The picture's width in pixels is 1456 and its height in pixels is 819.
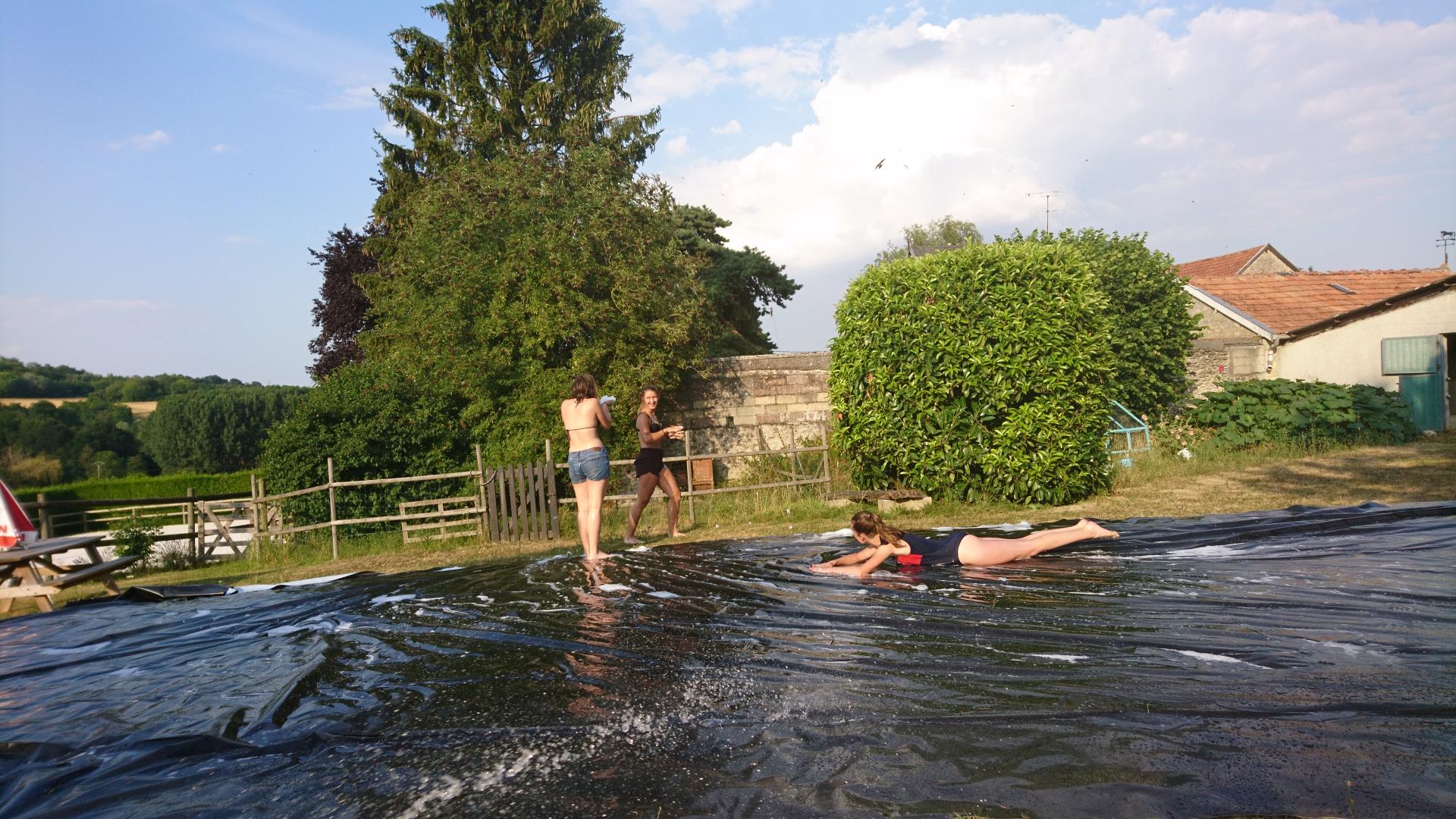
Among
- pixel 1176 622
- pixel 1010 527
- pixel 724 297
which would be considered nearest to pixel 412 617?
pixel 1176 622

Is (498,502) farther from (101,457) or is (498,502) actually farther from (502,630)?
(101,457)

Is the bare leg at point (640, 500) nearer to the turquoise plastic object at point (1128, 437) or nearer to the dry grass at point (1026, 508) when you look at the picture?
the dry grass at point (1026, 508)

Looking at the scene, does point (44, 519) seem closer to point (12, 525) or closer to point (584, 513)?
point (12, 525)

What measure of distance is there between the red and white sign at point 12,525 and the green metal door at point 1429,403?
2110 cm

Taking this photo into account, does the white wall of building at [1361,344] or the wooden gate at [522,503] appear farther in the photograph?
the white wall of building at [1361,344]

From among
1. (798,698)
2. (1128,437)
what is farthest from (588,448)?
(1128,437)

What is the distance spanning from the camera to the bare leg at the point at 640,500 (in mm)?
9586

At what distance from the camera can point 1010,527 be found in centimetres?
817

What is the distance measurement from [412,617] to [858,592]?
290 centimetres

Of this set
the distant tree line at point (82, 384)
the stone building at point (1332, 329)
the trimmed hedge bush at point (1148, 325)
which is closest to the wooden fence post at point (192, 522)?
the trimmed hedge bush at point (1148, 325)

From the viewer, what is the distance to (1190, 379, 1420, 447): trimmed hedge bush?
49.4ft

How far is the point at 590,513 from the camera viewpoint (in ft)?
Result: 26.4

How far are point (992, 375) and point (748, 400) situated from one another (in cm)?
754

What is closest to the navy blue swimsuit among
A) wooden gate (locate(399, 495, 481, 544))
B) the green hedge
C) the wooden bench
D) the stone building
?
the wooden bench
